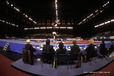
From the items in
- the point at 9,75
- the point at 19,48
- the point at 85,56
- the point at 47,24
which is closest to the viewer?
the point at 9,75

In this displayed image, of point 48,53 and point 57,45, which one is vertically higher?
point 57,45

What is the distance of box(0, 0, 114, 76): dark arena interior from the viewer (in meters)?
2.60

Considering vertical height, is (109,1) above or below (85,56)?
above

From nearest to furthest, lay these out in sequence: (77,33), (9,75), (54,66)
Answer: (9,75)
(54,66)
(77,33)

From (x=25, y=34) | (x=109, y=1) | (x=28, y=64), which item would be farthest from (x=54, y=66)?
(x=25, y=34)

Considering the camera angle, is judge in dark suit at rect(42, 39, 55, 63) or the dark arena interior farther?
judge in dark suit at rect(42, 39, 55, 63)

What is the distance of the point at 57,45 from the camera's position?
11.7ft

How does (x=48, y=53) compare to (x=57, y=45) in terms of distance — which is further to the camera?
(x=57, y=45)

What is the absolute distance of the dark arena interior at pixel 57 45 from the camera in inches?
103

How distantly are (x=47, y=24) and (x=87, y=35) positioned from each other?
36.5 ft

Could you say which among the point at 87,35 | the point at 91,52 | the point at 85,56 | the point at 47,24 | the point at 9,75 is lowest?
the point at 9,75

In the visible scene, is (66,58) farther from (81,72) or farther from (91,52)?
(91,52)

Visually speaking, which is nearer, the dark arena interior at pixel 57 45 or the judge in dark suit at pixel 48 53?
the dark arena interior at pixel 57 45

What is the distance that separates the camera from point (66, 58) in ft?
8.95
